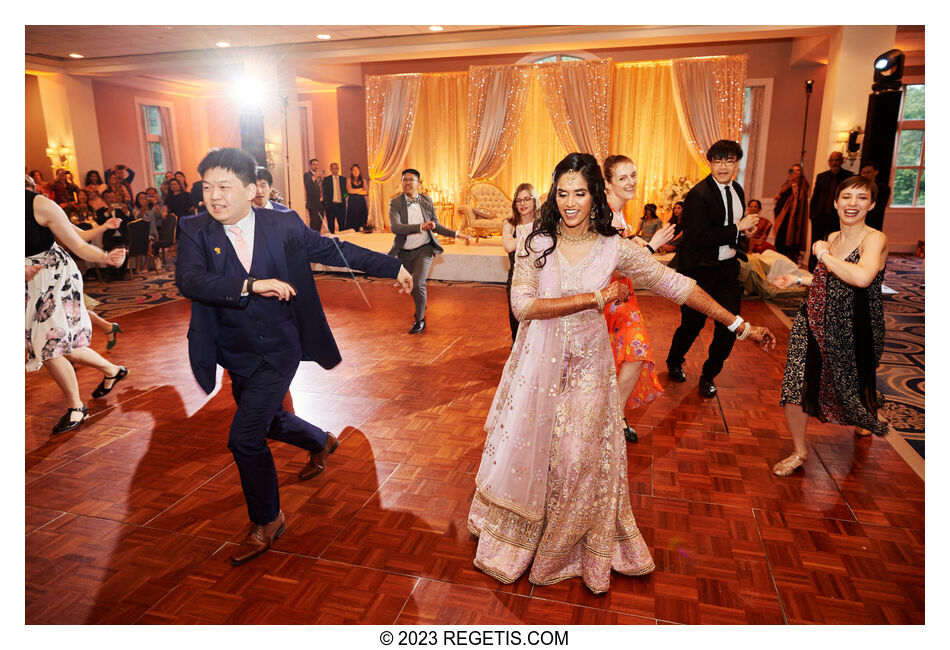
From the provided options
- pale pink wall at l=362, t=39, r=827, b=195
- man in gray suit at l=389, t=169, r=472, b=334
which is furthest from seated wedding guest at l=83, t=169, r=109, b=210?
pale pink wall at l=362, t=39, r=827, b=195

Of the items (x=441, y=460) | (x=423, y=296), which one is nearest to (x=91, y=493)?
(x=441, y=460)

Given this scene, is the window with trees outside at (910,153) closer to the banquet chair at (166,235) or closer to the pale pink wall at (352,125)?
the pale pink wall at (352,125)

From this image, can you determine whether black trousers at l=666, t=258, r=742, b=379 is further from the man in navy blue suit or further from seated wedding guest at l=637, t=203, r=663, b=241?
seated wedding guest at l=637, t=203, r=663, b=241

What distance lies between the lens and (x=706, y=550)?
2.42 m

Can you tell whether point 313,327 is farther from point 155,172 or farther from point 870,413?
point 155,172

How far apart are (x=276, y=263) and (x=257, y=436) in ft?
2.17

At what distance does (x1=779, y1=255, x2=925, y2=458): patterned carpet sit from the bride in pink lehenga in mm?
2170

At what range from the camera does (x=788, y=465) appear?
9.87 ft

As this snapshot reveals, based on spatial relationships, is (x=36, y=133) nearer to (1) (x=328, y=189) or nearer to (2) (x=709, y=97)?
(1) (x=328, y=189)

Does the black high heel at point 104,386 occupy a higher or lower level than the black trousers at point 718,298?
lower

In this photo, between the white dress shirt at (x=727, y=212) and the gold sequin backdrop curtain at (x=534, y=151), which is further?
the gold sequin backdrop curtain at (x=534, y=151)

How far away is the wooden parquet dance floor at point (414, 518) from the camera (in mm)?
2115

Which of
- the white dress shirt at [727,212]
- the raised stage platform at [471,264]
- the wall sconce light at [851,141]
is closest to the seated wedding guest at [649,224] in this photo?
the raised stage platform at [471,264]

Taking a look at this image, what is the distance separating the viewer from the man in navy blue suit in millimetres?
2236
